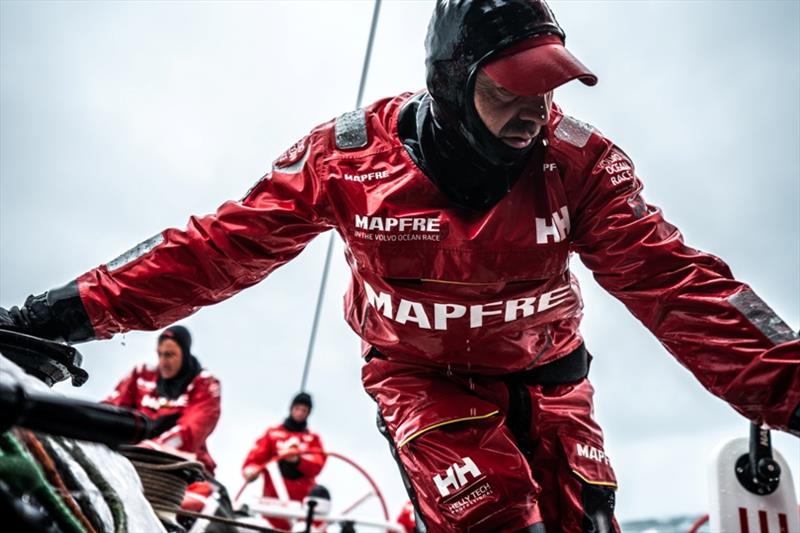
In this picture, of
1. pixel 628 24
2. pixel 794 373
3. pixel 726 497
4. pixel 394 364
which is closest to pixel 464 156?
pixel 394 364

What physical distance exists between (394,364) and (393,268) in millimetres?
269

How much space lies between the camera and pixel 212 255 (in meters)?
1.48

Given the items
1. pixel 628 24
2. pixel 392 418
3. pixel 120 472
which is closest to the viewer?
pixel 120 472

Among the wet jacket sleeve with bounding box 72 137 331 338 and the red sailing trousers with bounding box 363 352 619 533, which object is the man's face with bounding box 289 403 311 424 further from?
the wet jacket sleeve with bounding box 72 137 331 338

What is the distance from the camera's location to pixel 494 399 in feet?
5.46

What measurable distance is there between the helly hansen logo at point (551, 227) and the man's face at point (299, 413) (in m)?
4.76

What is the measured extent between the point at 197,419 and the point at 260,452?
65.3 inches

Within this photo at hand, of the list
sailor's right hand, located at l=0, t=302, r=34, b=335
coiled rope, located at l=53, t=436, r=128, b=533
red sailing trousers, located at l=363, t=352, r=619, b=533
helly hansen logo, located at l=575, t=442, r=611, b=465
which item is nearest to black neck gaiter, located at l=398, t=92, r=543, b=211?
red sailing trousers, located at l=363, t=352, r=619, b=533

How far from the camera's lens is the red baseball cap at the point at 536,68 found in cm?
129

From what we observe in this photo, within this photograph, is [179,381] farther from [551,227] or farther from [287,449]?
[551,227]

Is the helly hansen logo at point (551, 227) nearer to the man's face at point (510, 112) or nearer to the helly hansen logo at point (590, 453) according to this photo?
the man's face at point (510, 112)

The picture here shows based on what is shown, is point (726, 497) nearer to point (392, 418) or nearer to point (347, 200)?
point (392, 418)

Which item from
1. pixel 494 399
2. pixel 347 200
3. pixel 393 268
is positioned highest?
pixel 347 200

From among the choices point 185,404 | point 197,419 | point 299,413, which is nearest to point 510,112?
point 197,419
